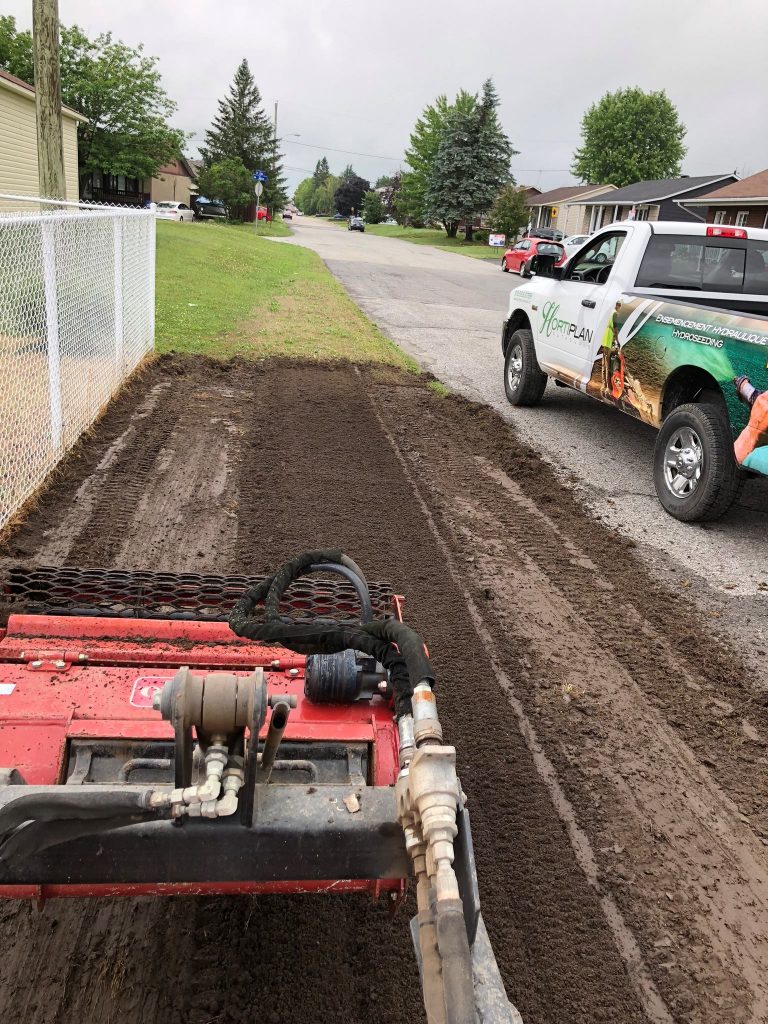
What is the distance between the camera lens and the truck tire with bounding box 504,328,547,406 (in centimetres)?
955

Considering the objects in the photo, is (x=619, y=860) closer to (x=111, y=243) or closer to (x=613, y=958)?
(x=613, y=958)

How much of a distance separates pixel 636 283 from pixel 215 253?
21.9m

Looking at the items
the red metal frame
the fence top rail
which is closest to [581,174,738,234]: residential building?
the fence top rail

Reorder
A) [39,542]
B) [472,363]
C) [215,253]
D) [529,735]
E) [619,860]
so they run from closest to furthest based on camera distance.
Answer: [619,860], [529,735], [39,542], [472,363], [215,253]

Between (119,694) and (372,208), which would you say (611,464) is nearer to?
(119,694)

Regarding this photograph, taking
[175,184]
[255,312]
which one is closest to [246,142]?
[175,184]

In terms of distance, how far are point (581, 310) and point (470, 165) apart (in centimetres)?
6353

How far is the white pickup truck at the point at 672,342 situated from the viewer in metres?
5.81

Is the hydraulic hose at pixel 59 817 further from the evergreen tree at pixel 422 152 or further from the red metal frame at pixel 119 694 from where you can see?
the evergreen tree at pixel 422 152

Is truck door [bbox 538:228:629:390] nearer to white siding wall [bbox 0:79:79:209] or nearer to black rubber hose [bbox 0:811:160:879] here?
black rubber hose [bbox 0:811:160:879]

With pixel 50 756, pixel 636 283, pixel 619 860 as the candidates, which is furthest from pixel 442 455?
pixel 50 756

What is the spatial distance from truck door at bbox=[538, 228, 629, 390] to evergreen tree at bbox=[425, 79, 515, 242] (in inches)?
2426

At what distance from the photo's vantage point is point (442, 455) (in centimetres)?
769

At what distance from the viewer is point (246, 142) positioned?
68.1 meters
